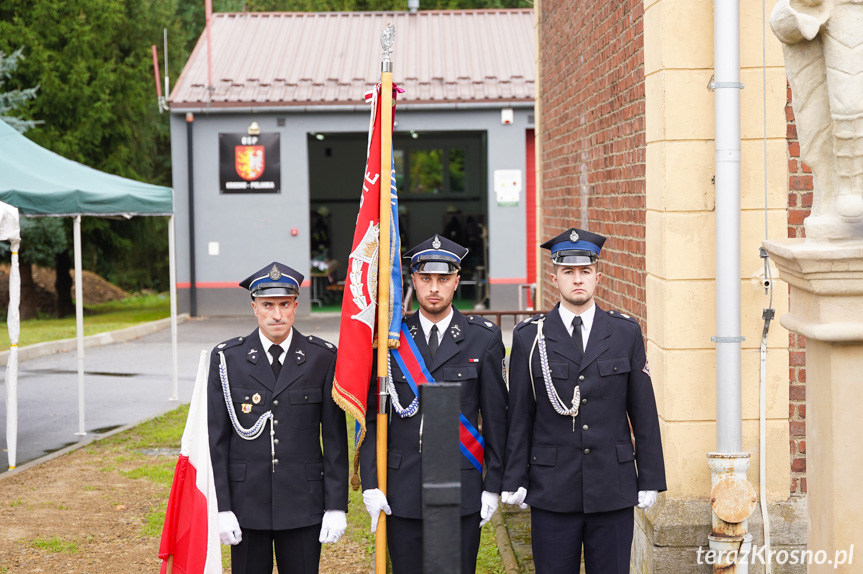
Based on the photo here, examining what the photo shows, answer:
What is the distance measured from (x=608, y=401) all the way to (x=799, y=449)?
167cm

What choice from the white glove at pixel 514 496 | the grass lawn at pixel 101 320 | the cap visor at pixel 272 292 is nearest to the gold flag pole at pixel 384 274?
the cap visor at pixel 272 292

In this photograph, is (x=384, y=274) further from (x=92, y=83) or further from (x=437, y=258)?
(x=92, y=83)

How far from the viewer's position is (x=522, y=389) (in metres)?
4.61

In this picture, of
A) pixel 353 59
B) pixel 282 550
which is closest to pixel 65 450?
pixel 282 550

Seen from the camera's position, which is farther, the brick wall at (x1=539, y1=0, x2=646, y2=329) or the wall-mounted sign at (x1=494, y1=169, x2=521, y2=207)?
the wall-mounted sign at (x1=494, y1=169, x2=521, y2=207)

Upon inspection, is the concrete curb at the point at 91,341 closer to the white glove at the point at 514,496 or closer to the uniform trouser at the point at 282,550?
the uniform trouser at the point at 282,550

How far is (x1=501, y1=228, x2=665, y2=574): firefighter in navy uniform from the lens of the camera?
15.0ft

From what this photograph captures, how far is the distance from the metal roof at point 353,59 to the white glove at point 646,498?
17.5m

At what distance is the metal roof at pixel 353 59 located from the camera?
867 inches

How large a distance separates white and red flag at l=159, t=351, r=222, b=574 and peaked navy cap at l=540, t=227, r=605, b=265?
1.68m

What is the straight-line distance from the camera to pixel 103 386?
14.3m

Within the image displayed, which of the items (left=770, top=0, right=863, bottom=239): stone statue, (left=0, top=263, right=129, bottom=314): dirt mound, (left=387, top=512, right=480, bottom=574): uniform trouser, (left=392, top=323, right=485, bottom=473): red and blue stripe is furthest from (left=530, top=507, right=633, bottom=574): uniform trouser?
(left=0, top=263, right=129, bottom=314): dirt mound

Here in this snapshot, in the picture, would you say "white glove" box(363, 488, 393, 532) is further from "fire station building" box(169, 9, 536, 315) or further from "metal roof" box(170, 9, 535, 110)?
"metal roof" box(170, 9, 535, 110)

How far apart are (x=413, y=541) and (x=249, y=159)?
59.9 feet
